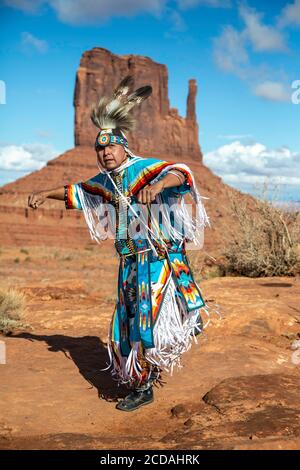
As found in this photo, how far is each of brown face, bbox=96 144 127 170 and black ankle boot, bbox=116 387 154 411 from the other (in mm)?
1863

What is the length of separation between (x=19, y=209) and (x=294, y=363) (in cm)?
5303

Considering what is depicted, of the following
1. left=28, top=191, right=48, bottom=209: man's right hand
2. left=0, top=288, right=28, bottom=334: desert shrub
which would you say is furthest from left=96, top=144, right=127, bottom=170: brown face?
left=0, top=288, right=28, bottom=334: desert shrub

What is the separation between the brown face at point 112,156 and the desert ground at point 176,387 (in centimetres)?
199

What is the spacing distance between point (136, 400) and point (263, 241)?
26.7ft

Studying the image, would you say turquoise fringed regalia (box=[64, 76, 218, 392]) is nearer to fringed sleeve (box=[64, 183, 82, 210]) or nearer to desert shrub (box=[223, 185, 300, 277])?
fringed sleeve (box=[64, 183, 82, 210])

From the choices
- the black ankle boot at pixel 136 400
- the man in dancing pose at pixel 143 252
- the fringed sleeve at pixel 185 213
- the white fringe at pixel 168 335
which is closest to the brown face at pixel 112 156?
the man in dancing pose at pixel 143 252

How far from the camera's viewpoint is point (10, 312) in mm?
7988

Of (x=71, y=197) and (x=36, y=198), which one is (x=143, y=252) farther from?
(x=36, y=198)

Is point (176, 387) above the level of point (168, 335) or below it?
below

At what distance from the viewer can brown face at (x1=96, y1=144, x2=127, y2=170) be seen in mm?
4305

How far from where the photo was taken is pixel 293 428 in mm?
3314

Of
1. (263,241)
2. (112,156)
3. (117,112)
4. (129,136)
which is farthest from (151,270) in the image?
(129,136)

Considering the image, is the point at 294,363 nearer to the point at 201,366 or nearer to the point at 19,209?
the point at 201,366
